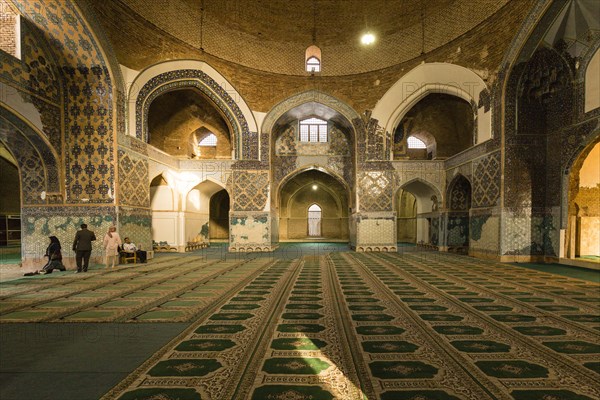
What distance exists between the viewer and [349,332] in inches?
119

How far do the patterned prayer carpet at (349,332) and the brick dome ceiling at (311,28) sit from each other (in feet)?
25.5

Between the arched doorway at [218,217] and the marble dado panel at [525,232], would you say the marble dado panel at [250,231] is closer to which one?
the marble dado panel at [525,232]

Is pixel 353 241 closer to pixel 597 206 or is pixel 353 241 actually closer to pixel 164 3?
pixel 597 206

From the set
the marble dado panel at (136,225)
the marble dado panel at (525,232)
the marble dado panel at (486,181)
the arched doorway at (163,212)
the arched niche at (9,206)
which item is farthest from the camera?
the arched niche at (9,206)

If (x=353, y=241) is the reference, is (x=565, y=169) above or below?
above

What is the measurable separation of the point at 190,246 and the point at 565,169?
11.5 m

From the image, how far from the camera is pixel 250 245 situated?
460 inches

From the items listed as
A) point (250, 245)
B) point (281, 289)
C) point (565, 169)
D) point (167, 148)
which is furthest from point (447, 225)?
Answer: point (167, 148)

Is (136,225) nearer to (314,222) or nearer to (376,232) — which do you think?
(376,232)

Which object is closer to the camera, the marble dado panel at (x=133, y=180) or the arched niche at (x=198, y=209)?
the marble dado panel at (x=133, y=180)

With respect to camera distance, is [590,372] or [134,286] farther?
[134,286]

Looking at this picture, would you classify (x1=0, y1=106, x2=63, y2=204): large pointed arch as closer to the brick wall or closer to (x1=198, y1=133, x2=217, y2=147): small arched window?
the brick wall

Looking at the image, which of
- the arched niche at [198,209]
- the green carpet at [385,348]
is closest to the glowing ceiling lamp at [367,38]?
the arched niche at [198,209]

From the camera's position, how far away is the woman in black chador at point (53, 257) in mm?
6973
